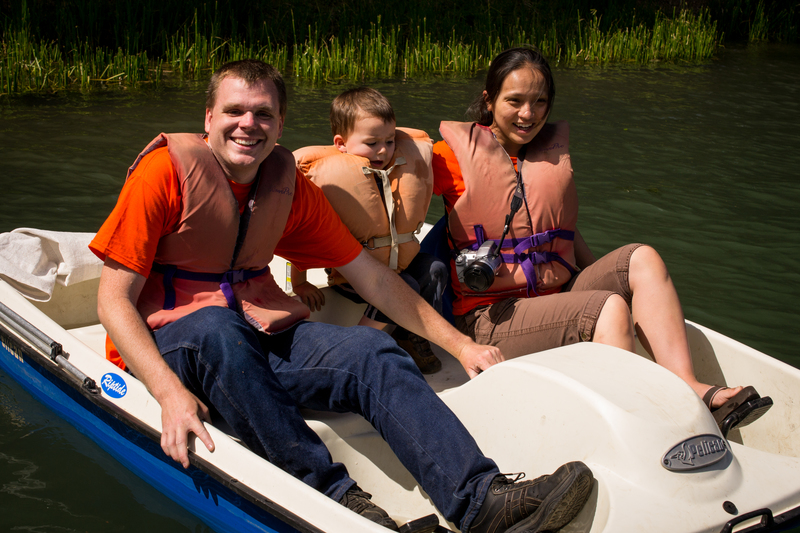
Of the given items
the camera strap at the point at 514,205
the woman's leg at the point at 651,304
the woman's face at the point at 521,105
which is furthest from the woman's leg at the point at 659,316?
the woman's face at the point at 521,105

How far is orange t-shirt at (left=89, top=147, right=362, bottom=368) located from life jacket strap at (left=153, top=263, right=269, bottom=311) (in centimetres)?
11

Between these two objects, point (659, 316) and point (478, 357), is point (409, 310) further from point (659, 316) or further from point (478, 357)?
point (659, 316)

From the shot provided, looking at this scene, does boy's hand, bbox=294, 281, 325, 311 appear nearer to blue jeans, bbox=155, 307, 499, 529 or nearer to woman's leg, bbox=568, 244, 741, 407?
blue jeans, bbox=155, 307, 499, 529

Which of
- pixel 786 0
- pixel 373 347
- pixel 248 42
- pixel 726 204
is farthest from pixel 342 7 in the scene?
pixel 373 347

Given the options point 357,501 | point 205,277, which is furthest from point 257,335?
point 357,501

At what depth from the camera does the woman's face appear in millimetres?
2414

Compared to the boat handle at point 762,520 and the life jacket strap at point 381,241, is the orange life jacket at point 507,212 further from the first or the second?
the boat handle at point 762,520

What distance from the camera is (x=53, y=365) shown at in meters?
2.31

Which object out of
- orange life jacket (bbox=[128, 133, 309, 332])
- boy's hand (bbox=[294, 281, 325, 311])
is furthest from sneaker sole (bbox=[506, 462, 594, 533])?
boy's hand (bbox=[294, 281, 325, 311])

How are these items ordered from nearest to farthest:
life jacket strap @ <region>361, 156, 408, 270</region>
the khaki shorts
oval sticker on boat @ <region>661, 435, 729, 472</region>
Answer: oval sticker on boat @ <region>661, 435, 729, 472</region> < the khaki shorts < life jacket strap @ <region>361, 156, 408, 270</region>

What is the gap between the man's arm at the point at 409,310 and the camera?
7.06ft

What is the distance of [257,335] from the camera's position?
2137 mm

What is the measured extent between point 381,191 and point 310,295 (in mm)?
467

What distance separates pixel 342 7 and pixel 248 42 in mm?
2244
